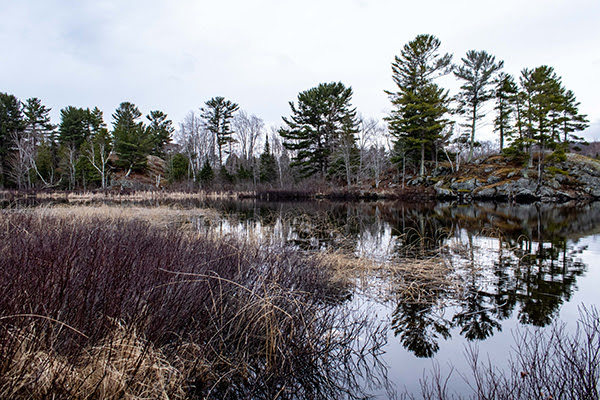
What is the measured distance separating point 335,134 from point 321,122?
8.02ft

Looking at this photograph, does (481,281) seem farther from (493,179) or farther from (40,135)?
(40,135)

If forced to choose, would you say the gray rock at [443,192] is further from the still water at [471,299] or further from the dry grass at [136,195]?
the still water at [471,299]

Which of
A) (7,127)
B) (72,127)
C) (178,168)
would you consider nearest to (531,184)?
(178,168)

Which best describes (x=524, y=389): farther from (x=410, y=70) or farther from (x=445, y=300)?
(x=410, y=70)

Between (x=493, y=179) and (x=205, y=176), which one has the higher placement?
(x=205, y=176)

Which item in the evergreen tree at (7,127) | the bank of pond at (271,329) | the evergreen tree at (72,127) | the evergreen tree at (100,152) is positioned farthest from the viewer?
the evergreen tree at (72,127)

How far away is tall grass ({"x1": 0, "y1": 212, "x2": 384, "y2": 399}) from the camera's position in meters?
1.97

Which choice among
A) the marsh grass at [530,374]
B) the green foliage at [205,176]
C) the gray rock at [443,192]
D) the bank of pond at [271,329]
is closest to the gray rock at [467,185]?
the gray rock at [443,192]

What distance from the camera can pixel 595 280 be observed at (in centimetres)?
598

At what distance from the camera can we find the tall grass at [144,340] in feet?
6.48

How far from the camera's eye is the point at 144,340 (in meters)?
2.38

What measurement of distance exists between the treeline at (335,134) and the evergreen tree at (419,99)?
11cm

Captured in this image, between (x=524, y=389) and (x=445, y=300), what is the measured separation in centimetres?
249

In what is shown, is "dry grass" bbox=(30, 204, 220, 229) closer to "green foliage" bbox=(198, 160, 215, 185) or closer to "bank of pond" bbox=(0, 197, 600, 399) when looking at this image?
"bank of pond" bbox=(0, 197, 600, 399)
